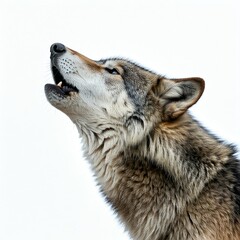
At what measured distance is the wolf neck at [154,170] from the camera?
7.56 m

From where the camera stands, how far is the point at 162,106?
320 inches

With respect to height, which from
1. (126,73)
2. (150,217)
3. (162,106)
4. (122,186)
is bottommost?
(150,217)

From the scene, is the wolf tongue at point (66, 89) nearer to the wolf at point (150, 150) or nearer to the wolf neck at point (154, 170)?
the wolf at point (150, 150)

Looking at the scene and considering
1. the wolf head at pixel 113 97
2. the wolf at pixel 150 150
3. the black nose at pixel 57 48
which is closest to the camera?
the wolf at pixel 150 150

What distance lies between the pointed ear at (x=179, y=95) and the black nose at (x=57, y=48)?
143 cm

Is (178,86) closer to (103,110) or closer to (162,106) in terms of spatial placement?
(162,106)

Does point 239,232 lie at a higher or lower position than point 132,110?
lower

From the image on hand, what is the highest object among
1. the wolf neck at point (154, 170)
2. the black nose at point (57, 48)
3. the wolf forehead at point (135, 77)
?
the black nose at point (57, 48)

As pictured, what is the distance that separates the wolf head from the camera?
7965 millimetres

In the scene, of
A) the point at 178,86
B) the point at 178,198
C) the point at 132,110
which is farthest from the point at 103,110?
the point at 178,198

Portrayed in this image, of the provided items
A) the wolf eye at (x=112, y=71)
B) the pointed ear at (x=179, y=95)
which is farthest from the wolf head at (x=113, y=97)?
the wolf eye at (x=112, y=71)

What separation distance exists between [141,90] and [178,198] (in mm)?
1620

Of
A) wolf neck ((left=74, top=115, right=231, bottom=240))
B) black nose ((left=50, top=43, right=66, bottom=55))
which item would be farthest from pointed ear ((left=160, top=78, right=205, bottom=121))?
black nose ((left=50, top=43, right=66, bottom=55))

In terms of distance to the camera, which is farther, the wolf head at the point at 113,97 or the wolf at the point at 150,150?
the wolf head at the point at 113,97
